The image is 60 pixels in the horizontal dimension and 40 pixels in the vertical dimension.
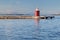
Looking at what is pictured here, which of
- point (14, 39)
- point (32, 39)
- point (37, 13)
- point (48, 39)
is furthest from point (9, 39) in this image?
point (37, 13)

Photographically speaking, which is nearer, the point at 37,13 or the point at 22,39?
the point at 22,39

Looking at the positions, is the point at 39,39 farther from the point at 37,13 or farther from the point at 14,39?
the point at 37,13

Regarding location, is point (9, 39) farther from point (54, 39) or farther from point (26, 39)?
point (54, 39)

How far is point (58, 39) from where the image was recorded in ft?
39.3

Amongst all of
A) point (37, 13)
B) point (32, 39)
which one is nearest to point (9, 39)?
point (32, 39)

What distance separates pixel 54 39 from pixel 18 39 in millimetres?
2087

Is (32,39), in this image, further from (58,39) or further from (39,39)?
(58,39)

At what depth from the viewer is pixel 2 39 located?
12.0 meters

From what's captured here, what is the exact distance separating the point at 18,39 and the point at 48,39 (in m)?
1.74

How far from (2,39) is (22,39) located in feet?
3.78

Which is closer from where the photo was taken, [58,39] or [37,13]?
[58,39]

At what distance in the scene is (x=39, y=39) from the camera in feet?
39.8

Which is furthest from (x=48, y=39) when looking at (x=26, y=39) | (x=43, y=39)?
(x=26, y=39)

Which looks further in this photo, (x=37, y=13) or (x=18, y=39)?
(x=37, y=13)
